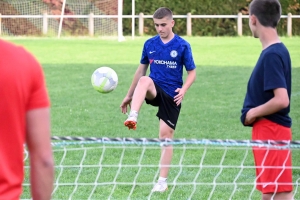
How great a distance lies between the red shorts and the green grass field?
1.65 meters

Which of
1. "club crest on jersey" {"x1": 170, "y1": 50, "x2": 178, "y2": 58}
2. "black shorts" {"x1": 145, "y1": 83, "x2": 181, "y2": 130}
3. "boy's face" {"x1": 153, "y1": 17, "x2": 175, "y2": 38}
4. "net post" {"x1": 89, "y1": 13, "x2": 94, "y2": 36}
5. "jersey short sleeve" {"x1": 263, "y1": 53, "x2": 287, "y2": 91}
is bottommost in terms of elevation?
"net post" {"x1": 89, "y1": 13, "x2": 94, "y2": 36}

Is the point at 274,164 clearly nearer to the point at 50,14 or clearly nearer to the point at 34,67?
the point at 34,67

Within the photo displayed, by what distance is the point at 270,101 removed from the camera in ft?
→ 13.4

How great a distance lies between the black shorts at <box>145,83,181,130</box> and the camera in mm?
6254

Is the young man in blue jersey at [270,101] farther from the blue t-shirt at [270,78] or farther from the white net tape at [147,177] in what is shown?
the white net tape at [147,177]

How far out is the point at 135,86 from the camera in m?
6.39

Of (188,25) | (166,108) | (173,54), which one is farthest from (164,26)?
(188,25)

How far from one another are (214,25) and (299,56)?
45.2ft

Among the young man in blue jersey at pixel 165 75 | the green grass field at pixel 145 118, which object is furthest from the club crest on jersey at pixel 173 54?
the green grass field at pixel 145 118

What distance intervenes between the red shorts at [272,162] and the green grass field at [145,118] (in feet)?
5.42

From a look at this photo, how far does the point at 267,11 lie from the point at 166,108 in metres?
2.31

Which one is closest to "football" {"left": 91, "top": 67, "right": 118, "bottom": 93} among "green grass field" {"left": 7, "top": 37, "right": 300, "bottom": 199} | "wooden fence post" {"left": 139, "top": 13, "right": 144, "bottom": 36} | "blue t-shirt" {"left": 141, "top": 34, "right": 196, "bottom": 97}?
"green grass field" {"left": 7, "top": 37, "right": 300, "bottom": 199}

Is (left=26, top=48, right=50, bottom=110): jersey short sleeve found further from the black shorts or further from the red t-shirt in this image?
the black shorts

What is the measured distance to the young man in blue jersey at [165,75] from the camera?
6250mm
